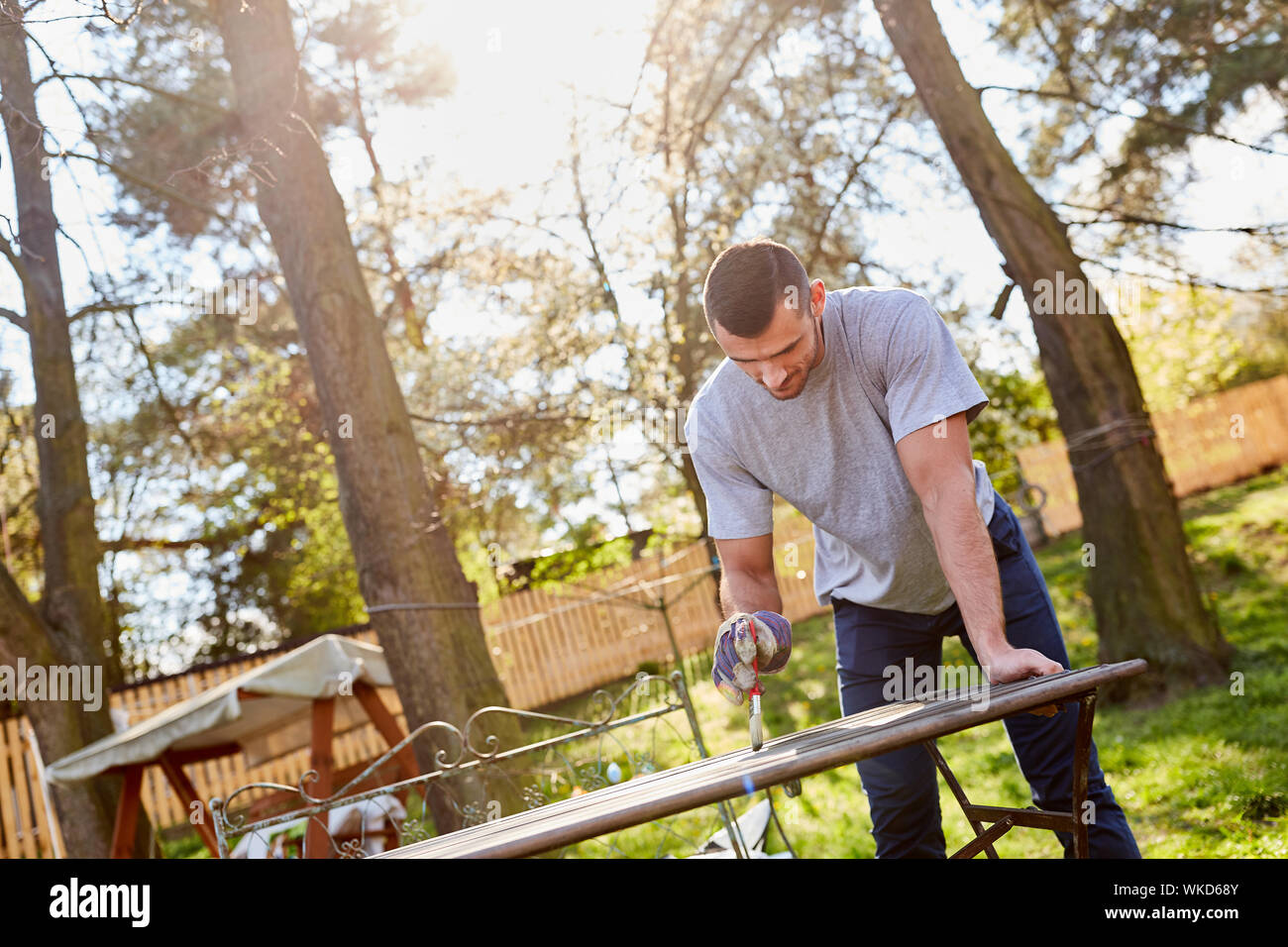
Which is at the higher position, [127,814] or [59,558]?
[59,558]

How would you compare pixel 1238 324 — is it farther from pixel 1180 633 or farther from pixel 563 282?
pixel 1180 633

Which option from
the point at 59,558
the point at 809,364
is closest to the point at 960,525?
the point at 809,364

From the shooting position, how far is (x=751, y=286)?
2.14m

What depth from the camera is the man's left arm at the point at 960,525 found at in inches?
80.1

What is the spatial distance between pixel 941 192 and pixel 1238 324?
17.7m

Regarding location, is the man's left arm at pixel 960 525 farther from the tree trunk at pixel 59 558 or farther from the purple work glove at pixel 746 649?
the tree trunk at pixel 59 558

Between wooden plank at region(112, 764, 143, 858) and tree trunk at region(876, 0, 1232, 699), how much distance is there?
5241 mm

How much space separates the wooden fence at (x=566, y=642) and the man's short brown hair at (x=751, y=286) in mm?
7787

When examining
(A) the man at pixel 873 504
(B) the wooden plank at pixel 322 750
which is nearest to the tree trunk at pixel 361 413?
(B) the wooden plank at pixel 322 750

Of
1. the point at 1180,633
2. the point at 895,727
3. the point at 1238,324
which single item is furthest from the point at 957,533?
the point at 1238,324

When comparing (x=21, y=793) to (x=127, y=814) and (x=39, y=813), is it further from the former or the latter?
(x=127, y=814)

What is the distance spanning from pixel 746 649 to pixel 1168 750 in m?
3.26
